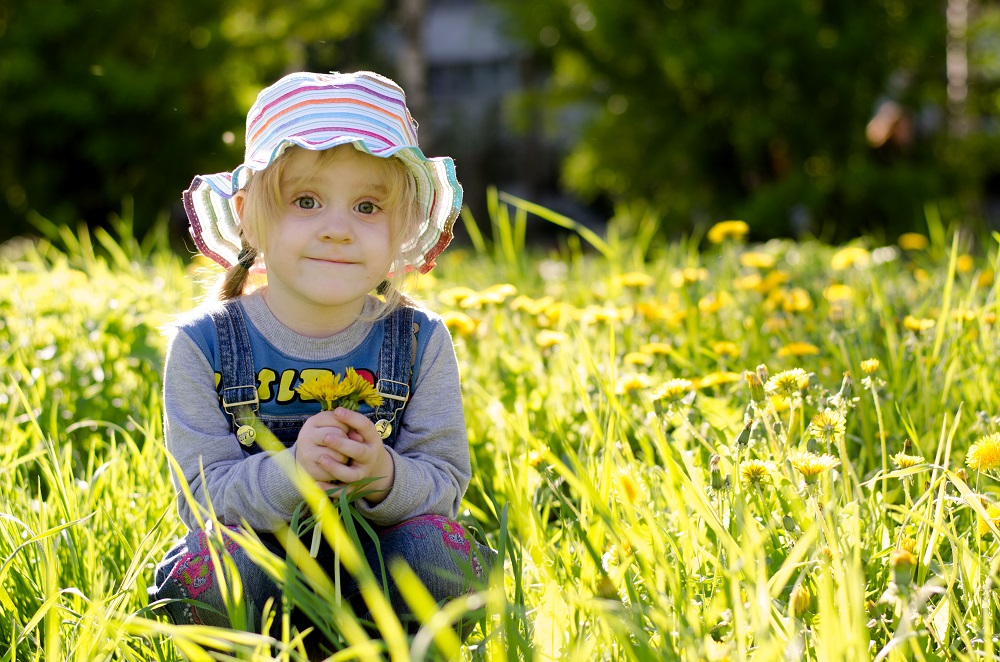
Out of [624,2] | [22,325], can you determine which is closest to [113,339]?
[22,325]

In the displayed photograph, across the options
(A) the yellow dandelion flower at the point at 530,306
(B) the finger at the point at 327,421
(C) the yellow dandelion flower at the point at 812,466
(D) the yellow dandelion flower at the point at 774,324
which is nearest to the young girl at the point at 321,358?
(B) the finger at the point at 327,421

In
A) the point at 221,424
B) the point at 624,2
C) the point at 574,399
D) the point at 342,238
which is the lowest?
the point at 574,399

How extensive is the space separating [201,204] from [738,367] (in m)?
1.22

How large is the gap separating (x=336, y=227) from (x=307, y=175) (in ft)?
0.31

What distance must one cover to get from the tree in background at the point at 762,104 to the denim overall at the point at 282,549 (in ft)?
17.8

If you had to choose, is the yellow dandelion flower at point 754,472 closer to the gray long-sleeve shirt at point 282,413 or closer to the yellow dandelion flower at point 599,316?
the gray long-sleeve shirt at point 282,413

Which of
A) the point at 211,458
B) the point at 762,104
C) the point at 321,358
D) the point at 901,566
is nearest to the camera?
the point at 901,566

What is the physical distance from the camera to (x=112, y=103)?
23.7 feet

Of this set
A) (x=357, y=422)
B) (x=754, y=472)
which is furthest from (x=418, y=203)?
(x=754, y=472)

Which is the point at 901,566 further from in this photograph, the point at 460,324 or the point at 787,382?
the point at 460,324

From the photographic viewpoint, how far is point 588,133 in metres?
7.44

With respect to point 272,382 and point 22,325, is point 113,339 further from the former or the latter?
point 272,382

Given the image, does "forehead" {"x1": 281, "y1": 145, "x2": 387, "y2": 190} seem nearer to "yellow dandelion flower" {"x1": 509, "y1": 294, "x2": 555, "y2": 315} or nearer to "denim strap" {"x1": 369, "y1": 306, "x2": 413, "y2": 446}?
"denim strap" {"x1": 369, "y1": 306, "x2": 413, "y2": 446}

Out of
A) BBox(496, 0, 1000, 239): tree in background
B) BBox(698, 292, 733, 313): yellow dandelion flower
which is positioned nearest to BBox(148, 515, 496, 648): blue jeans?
BBox(698, 292, 733, 313): yellow dandelion flower
